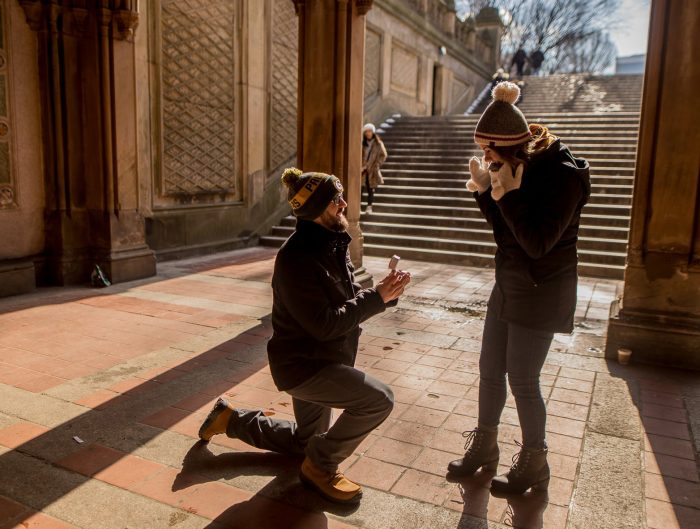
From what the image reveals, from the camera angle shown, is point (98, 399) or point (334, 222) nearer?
point (334, 222)

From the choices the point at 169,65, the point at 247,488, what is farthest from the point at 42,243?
the point at 247,488

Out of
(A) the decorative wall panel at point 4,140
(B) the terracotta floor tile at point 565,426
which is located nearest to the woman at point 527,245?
(B) the terracotta floor tile at point 565,426

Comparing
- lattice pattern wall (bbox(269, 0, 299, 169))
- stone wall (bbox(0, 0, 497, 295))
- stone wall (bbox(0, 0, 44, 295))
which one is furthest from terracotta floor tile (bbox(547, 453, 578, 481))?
lattice pattern wall (bbox(269, 0, 299, 169))

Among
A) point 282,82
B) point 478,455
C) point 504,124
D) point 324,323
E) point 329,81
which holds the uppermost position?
point 282,82

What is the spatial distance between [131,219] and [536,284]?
21.6 ft

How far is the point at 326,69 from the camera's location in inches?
273

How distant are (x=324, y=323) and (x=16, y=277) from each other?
5851 mm

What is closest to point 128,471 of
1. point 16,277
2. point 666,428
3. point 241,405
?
point 241,405

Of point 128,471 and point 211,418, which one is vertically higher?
point 211,418

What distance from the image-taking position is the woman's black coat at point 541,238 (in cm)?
264

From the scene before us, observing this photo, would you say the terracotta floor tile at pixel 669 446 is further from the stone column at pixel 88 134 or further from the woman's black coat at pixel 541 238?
the stone column at pixel 88 134

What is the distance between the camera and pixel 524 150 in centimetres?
275

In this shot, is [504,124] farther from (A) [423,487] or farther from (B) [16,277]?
(B) [16,277]

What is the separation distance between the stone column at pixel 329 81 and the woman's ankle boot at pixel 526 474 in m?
4.66
